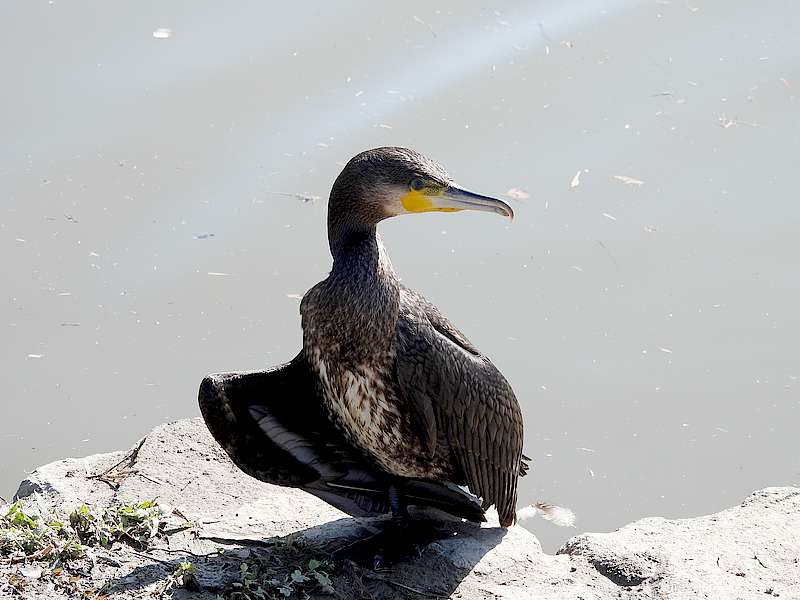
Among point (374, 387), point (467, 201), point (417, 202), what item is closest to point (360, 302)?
point (374, 387)

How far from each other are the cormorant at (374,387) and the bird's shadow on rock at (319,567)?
6.9 inches

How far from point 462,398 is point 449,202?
25.0 inches

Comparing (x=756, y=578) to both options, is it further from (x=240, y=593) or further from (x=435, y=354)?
(x=240, y=593)

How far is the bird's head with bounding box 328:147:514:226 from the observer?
12.8 ft

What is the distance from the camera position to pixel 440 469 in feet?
13.9

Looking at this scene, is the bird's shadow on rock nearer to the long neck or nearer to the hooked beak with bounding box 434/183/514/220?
the long neck

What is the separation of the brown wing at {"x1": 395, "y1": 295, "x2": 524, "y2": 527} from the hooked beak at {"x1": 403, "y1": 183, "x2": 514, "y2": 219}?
315 millimetres

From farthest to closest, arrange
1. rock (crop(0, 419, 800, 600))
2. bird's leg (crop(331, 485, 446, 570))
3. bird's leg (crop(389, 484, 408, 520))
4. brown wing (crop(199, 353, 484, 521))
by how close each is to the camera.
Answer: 1. bird's leg (crop(389, 484, 408, 520))
2. bird's leg (crop(331, 485, 446, 570))
3. brown wing (crop(199, 353, 484, 521))
4. rock (crop(0, 419, 800, 600))

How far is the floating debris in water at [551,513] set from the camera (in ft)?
16.5

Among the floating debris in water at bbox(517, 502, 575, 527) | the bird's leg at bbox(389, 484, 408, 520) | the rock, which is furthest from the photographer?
the floating debris in water at bbox(517, 502, 575, 527)

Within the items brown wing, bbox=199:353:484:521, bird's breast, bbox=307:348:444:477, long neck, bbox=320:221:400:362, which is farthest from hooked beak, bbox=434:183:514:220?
brown wing, bbox=199:353:484:521

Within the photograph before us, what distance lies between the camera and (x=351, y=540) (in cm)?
427

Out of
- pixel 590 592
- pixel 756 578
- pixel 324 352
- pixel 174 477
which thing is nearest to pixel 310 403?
pixel 324 352

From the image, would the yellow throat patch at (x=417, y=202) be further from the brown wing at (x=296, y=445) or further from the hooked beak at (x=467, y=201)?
the brown wing at (x=296, y=445)
